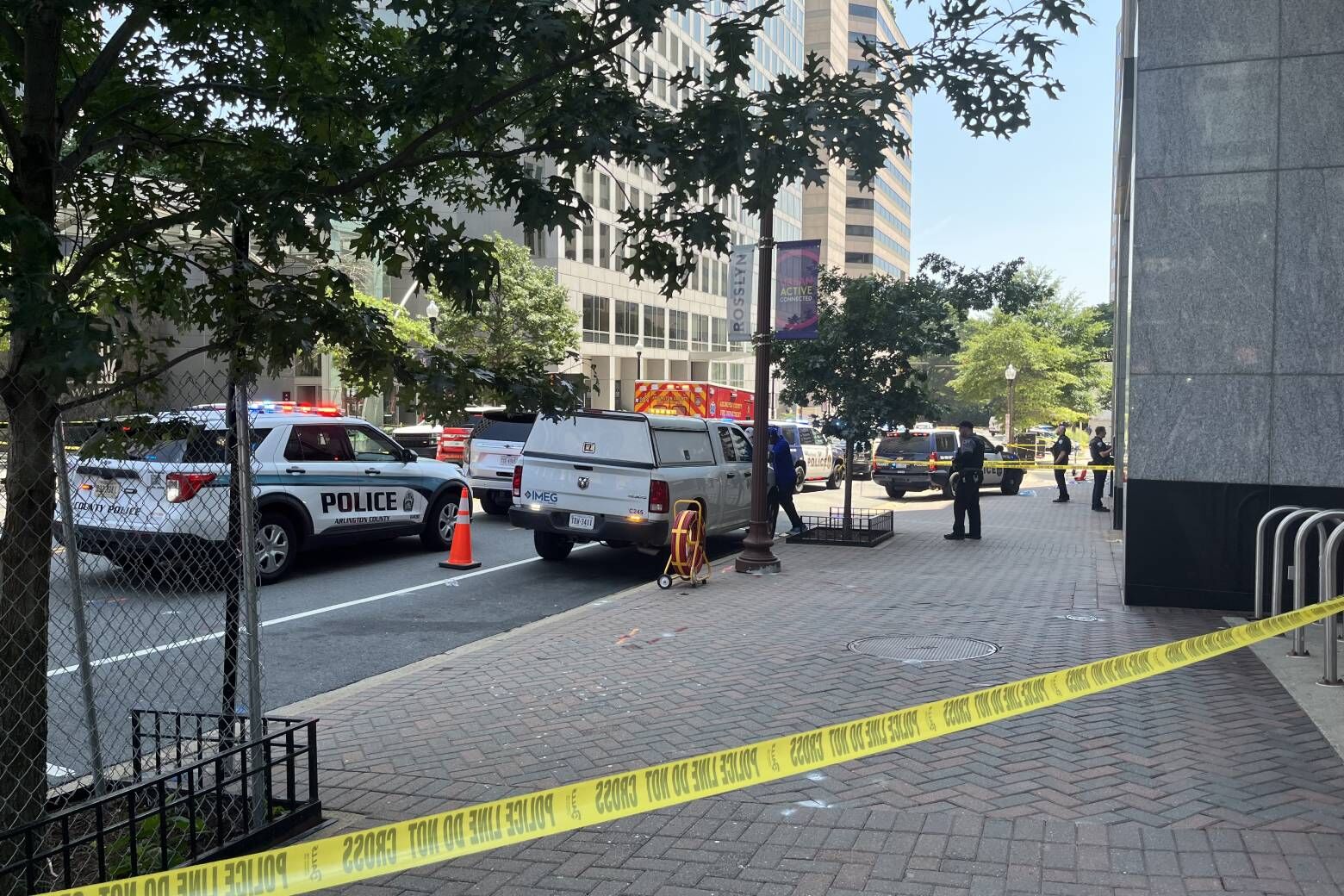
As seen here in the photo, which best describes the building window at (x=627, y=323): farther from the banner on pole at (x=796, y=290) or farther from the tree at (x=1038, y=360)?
the banner on pole at (x=796, y=290)

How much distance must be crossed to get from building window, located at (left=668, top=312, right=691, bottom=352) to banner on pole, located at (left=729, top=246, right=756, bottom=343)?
5310cm

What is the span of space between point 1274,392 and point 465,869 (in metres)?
7.97

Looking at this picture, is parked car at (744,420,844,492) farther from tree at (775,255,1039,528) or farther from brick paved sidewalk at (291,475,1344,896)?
brick paved sidewalk at (291,475,1344,896)

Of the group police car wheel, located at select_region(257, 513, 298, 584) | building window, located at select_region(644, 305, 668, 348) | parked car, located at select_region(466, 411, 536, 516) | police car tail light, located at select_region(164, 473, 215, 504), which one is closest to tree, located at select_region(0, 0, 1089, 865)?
police car tail light, located at select_region(164, 473, 215, 504)

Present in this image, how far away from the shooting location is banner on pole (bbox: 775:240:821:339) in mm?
12938

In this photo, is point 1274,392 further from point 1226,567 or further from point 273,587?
point 273,587

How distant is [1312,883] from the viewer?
390 centimetres

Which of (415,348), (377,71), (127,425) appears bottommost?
(127,425)

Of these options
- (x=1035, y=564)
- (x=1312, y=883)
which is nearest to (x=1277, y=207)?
(x=1035, y=564)

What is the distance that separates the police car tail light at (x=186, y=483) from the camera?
514 centimetres

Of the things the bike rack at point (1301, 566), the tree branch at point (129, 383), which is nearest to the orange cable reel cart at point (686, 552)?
the bike rack at point (1301, 566)

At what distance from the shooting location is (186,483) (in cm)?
561

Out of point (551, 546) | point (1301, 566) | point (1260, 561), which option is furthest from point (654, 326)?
point (1301, 566)

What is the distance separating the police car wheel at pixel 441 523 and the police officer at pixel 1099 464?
13.3 m
